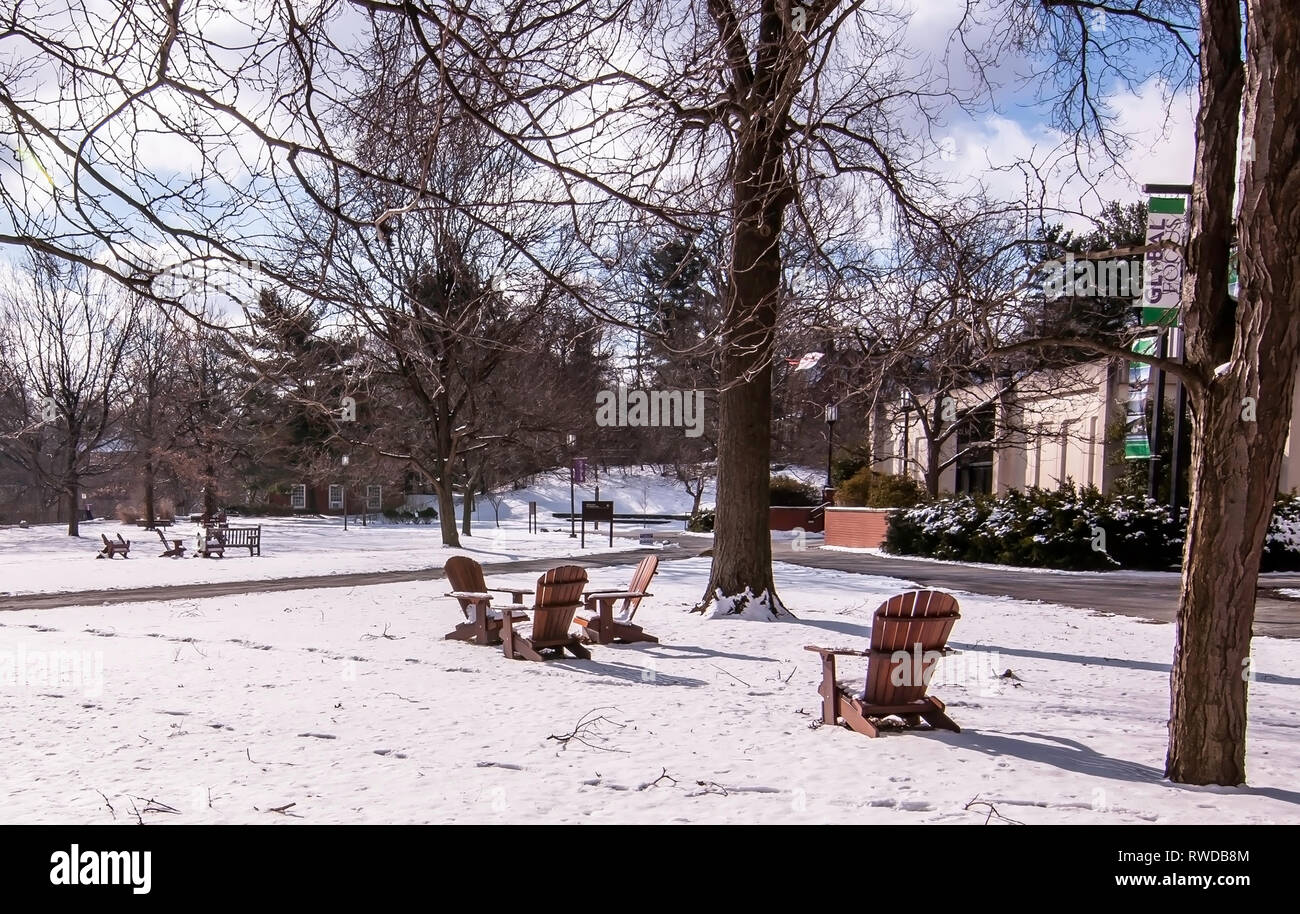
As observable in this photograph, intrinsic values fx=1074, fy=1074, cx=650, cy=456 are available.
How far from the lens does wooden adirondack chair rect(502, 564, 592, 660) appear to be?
10508mm

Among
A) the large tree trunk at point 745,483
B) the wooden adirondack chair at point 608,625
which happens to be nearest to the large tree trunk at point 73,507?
the large tree trunk at point 745,483

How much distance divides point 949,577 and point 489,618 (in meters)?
12.3

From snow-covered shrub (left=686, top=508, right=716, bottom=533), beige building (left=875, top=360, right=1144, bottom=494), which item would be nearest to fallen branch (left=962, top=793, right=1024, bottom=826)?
beige building (left=875, top=360, right=1144, bottom=494)

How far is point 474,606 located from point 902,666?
5.63 metres

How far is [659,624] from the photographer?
13.4 m

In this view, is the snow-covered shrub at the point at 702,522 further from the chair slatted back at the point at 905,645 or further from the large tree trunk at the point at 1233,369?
the large tree trunk at the point at 1233,369

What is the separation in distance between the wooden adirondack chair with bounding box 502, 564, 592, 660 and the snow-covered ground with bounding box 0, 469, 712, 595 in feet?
38.5

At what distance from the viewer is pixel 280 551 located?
3272 centimetres

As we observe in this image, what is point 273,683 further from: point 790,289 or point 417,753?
point 790,289

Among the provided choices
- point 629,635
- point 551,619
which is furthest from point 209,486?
point 551,619

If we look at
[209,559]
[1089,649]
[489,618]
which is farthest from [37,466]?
[1089,649]

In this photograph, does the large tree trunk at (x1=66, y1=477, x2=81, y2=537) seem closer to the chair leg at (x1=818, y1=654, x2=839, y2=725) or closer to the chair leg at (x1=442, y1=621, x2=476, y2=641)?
the chair leg at (x1=442, y1=621, x2=476, y2=641)

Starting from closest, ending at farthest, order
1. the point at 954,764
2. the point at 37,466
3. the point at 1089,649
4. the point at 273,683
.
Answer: the point at 954,764 → the point at 273,683 → the point at 1089,649 → the point at 37,466
